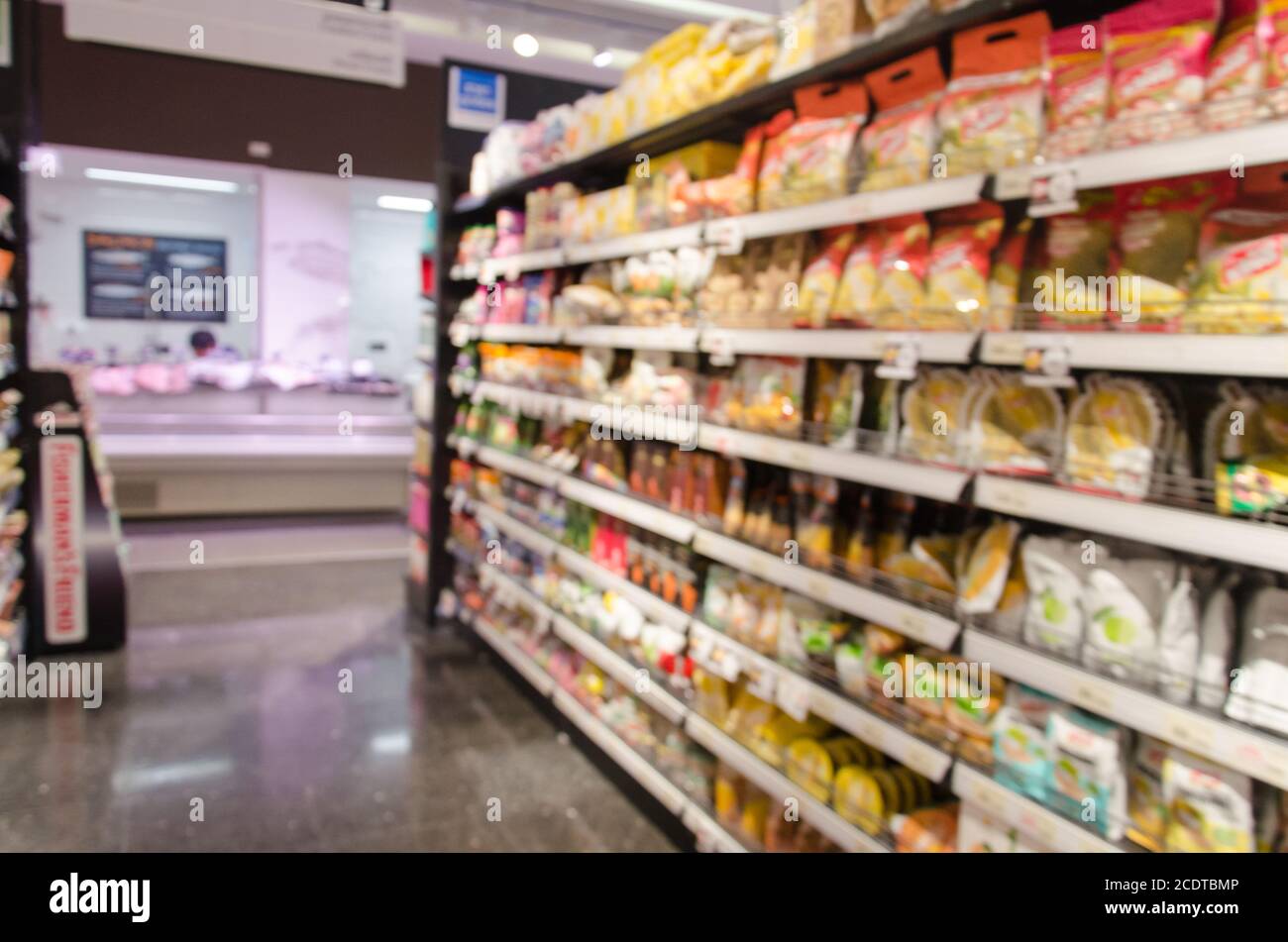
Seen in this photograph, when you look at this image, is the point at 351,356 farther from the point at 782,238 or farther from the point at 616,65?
the point at 782,238

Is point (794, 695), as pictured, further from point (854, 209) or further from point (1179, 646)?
point (854, 209)

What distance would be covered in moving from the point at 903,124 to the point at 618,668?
2.10m

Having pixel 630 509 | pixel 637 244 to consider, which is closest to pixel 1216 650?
pixel 630 509

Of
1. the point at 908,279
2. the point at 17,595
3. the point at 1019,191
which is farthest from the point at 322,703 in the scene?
the point at 1019,191

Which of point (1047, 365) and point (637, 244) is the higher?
point (637, 244)

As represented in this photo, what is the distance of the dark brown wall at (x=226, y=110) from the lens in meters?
6.64

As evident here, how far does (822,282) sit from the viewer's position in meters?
2.46

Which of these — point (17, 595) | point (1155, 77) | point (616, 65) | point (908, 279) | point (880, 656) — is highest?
point (616, 65)

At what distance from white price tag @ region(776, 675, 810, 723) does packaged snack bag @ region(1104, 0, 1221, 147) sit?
1.47 meters

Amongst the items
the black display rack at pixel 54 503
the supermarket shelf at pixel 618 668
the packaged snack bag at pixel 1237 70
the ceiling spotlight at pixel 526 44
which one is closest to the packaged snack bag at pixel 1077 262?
the packaged snack bag at pixel 1237 70

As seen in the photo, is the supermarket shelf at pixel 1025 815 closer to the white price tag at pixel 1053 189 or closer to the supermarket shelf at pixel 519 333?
the white price tag at pixel 1053 189

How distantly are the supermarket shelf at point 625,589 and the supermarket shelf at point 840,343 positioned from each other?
90 cm

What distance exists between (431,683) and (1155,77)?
12.5 feet

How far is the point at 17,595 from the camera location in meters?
4.42
